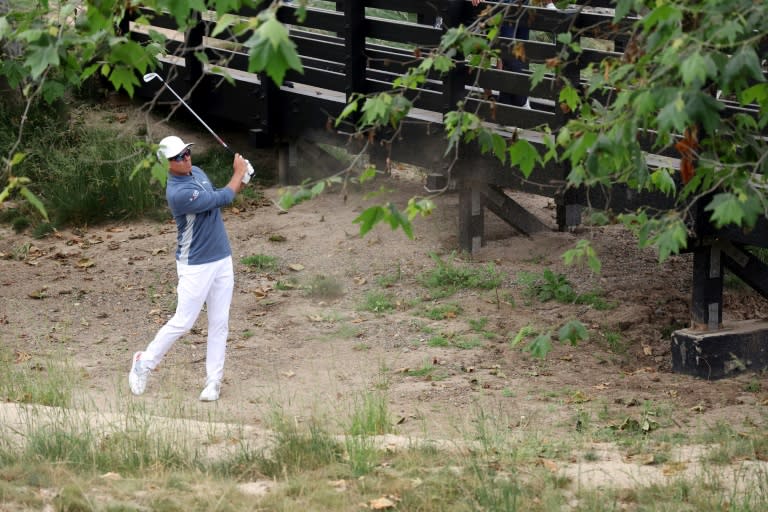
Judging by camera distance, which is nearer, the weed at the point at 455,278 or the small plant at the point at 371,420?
the small plant at the point at 371,420

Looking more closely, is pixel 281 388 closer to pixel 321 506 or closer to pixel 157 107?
pixel 321 506

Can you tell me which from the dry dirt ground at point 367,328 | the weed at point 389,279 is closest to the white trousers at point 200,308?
the dry dirt ground at point 367,328

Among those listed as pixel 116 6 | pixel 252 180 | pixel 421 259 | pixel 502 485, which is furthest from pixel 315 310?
pixel 116 6

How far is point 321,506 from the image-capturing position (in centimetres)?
543

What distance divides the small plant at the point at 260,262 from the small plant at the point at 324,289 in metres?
0.63

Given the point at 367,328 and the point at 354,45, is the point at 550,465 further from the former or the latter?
the point at 354,45

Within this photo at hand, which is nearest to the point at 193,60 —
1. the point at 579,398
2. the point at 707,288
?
the point at 707,288

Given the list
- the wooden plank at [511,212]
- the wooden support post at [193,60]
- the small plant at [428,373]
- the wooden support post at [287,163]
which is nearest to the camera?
the small plant at [428,373]

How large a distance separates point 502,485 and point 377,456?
0.75 metres

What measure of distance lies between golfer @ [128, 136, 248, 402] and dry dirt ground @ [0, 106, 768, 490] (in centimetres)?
25

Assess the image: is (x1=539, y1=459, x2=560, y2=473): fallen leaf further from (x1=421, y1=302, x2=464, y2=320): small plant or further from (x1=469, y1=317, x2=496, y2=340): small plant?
(x1=421, y1=302, x2=464, y2=320): small plant

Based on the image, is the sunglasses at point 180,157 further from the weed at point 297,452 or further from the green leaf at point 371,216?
the green leaf at point 371,216

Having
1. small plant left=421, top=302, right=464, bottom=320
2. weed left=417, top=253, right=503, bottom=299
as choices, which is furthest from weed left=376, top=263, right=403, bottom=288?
small plant left=421, top=302, right=464, bottom=320

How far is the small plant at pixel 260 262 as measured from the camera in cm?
1102
